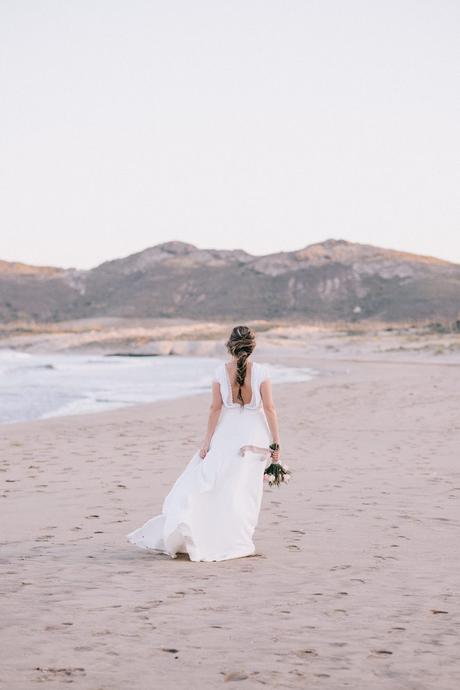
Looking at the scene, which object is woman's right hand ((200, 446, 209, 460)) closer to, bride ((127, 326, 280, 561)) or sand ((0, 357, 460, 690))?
bride ((127, 326, 280, 561))

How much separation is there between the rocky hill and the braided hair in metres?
92.4

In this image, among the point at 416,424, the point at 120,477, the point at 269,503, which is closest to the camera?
the point at 269,503

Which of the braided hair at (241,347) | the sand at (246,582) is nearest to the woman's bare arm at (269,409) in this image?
the braided hair at (241,347)

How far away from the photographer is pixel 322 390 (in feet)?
73.6

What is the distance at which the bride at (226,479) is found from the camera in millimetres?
6195

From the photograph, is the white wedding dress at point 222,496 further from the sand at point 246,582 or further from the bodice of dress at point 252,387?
the sand at point 246,582

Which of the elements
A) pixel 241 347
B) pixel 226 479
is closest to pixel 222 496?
pixel 226 479

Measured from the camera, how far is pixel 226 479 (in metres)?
6.30

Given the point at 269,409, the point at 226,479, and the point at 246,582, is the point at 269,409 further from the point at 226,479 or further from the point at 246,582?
the point at 246,582

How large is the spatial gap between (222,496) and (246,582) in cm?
81

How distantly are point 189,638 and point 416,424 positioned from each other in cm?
1087

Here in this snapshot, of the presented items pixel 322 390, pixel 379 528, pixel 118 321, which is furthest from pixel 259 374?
pixel 118 321

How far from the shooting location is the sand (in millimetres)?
3984

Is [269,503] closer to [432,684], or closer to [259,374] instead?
[259,374]
